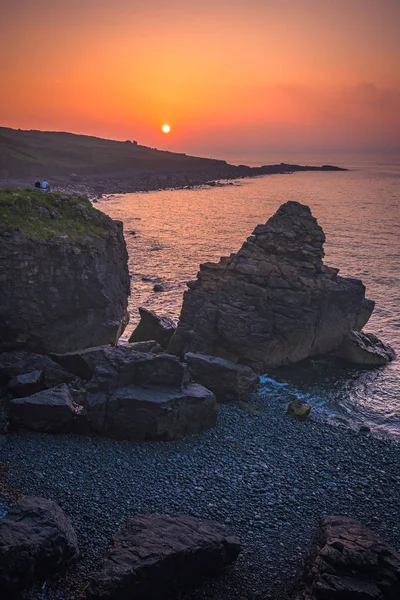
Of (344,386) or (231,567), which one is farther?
(344,386)

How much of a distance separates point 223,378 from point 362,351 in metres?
14.1

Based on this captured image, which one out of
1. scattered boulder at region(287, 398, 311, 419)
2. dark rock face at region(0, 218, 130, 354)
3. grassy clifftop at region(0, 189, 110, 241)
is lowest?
scattered boulder at region(287, 398, 311, 419)

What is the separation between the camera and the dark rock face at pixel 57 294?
3494 centimetres

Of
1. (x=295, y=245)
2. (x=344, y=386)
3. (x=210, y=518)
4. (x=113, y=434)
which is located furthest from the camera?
(x=295, y=245)

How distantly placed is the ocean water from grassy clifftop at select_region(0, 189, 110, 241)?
11047 millimetres

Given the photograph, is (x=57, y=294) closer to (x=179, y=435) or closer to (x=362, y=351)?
(x=179, y=435)

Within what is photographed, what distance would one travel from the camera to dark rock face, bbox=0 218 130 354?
115ft

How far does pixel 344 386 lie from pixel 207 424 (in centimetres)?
1347

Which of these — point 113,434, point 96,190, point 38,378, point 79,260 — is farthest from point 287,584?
point 96,190

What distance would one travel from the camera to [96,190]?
527ft

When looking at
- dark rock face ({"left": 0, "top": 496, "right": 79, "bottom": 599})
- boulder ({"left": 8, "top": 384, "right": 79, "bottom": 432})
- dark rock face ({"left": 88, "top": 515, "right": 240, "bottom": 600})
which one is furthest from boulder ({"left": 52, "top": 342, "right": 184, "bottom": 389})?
dark rock face ({"left": 88, "top": 515, "right": 240, "bottom": 600})

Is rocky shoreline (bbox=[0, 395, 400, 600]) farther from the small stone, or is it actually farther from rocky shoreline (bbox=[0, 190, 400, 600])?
the small stone

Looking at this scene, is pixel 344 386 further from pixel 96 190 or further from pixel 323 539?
pixel 96 190

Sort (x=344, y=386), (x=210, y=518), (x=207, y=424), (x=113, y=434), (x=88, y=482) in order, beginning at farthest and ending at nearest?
(x=344, y=386) → (x=207, y=424) → (x=113, y=434) → (x=88, y=482) → (x=210, y=518)
